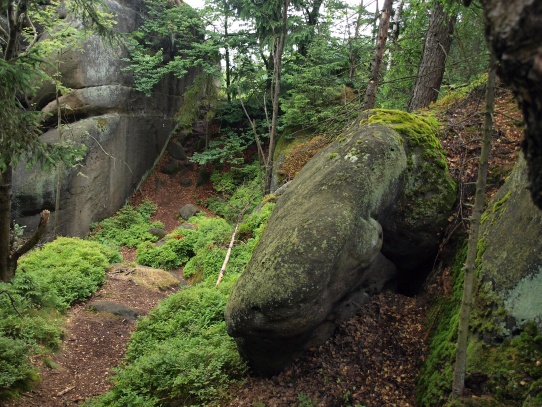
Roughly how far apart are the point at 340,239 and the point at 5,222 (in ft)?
21.2

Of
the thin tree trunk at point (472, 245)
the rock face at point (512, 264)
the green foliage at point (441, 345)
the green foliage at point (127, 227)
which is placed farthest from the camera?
the green foliage at point (127, 227)

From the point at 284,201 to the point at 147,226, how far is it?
13.3 meters

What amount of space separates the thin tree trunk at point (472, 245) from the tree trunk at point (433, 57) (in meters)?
6.10

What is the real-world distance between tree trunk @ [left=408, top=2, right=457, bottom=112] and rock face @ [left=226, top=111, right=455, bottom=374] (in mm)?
3557

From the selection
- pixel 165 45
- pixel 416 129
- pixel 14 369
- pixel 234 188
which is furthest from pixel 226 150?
pixel 14 369

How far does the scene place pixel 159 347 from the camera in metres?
7.21

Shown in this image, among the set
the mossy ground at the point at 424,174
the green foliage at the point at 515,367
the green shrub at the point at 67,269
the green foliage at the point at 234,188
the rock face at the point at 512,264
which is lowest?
the green shrub at the point at 67,269

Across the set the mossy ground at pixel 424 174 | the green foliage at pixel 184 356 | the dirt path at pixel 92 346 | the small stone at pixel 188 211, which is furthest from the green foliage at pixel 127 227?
the mossy ground at pixel 424 174

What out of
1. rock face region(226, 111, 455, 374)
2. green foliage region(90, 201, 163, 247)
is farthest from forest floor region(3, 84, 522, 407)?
green foliage region(90, 201, 163, 247)

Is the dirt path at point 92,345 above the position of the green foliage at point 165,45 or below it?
below

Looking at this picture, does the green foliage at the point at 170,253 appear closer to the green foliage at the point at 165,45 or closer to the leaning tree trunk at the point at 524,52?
the green foliage at the point at 165,45

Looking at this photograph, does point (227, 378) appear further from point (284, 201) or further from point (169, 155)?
point (169, 155)

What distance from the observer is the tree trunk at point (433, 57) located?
30.8ft

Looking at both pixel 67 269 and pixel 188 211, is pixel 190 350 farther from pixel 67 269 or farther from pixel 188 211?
pixel 188 211
